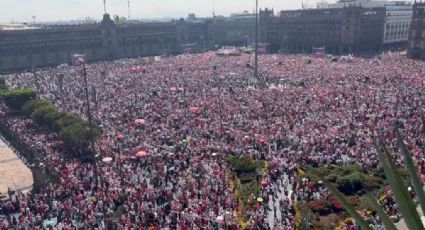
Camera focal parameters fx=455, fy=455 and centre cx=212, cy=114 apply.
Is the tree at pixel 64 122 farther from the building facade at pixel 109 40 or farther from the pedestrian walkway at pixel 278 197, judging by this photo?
the building facade at pixel 109 40

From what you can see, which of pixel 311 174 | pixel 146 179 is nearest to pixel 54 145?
pixel 146 179

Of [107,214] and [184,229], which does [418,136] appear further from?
[107,214]

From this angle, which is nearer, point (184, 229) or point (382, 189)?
point (184, 229)

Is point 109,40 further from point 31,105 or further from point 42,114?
point 42,114

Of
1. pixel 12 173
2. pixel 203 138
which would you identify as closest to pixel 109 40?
pixel 203 138

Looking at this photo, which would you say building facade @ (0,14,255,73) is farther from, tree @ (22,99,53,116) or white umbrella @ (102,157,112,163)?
white umbrella @ (102,157,112,163)

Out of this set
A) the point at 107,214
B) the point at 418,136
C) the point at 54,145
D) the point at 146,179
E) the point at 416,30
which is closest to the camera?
the point at 107,214
